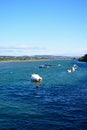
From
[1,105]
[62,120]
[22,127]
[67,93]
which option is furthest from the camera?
[67,93]

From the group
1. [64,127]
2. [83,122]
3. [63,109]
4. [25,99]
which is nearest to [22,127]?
[64,127]

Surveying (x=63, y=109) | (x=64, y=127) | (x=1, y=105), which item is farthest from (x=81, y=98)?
(x=64, y=127)

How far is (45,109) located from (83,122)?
24.4 ft

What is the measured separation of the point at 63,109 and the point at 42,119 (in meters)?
5.51

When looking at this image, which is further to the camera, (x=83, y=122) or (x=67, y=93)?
(x=67, y=93)

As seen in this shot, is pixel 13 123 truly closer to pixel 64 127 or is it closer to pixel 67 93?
pixel 64 127

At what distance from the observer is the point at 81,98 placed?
43.4 metres

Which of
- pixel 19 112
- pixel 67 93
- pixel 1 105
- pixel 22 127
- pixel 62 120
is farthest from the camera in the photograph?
pixel 67 93

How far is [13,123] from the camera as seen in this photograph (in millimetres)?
29828

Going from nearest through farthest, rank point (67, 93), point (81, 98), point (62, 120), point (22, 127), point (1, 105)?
point (22, 127)
point (62, 120)
point (1, 105)
point (81, 98)
point (67, 93)

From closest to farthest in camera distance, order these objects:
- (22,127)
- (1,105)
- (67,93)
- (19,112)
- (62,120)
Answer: (22,127) < (62,120) < (19,112) < (1,105) < (67,93)

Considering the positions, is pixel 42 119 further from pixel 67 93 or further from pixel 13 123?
pixel 67 93

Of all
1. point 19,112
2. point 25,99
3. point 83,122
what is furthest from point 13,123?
point 25,99

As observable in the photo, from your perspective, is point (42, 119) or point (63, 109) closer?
point (42, 119)
